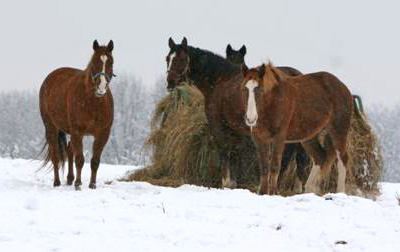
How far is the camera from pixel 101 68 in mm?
7980

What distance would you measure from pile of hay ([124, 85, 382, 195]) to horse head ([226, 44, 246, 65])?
0.95 m

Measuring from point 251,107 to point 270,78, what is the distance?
732 mm

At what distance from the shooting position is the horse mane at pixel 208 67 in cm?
885

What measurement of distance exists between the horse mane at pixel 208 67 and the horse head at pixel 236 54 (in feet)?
3.67

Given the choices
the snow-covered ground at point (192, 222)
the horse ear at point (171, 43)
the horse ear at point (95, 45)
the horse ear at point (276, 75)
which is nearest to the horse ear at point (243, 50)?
the horse ear at point (171, 43)

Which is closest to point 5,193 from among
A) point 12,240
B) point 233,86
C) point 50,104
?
point 50,104

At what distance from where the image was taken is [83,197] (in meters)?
6.96

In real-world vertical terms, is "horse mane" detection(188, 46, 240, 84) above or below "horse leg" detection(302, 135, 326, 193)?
above

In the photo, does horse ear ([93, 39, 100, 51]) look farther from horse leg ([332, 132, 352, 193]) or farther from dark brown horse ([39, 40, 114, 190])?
horse leg ([332, 132, 352, 193])

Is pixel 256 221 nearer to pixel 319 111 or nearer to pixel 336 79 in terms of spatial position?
pixel 319 111

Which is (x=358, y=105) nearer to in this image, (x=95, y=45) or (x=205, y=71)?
(x=205, y=71)

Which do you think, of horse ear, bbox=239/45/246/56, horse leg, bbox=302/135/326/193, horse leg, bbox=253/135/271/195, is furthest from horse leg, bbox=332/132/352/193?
horse ear, bbox=239/45/246/56

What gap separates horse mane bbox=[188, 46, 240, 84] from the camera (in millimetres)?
8852

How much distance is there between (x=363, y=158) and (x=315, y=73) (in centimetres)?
242
